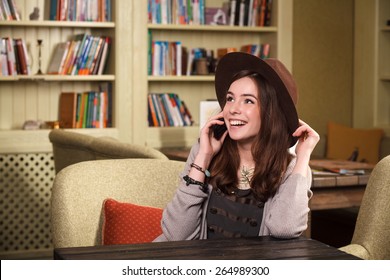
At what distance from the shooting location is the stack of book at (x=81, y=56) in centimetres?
516

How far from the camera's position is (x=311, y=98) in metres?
6.12

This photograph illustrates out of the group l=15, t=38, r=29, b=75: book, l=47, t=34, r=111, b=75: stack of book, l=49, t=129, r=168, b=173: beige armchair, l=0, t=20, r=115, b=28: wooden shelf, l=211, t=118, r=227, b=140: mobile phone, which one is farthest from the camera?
l=47, t=34, r=111, b=75: stack of book

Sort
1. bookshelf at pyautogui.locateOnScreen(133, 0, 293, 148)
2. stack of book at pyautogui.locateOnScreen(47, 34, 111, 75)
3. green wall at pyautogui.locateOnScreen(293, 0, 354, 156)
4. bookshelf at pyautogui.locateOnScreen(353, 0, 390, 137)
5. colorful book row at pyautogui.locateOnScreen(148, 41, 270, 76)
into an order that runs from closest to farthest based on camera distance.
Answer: stack of book at pyautogui.locateOnScreen(47, 34, 111, 75) → bookshelf at pyautogui.locateOnScreen(133, 0, 293, 148) → colorful book row at pyautogui.locateOnScreen(148, 41, 270, 76) → bookshelf at pyautogui.locateOnScreen(353, 0, 390, 137) → green wall at pyautogui.locateOnScreen(293, 0, 354, 156)

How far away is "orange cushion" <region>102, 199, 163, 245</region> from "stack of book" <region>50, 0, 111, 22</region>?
285cm

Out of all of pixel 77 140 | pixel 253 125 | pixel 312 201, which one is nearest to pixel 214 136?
pixel 253 125

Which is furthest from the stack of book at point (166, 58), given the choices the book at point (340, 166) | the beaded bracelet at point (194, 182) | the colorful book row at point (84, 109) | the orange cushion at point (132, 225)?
the beaded bracelet at point (194, 182)

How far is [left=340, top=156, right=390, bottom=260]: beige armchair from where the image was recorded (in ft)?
8.03

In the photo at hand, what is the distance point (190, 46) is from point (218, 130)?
3.34 meters

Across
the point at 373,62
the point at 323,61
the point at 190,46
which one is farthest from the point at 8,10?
the point at 373,62

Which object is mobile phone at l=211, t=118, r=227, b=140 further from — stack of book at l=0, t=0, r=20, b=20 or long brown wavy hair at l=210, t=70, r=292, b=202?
stack of book at l=0, t=0, r=20, b=20

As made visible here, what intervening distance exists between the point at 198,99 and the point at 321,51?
3.51 ft

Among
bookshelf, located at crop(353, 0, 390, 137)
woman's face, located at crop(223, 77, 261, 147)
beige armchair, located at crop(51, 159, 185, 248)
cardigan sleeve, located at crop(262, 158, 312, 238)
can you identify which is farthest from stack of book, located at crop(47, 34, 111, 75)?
cardigan sleeve, located at crop(262, 158, 312, 238)

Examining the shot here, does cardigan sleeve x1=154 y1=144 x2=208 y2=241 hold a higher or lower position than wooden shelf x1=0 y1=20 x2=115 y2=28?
lower
